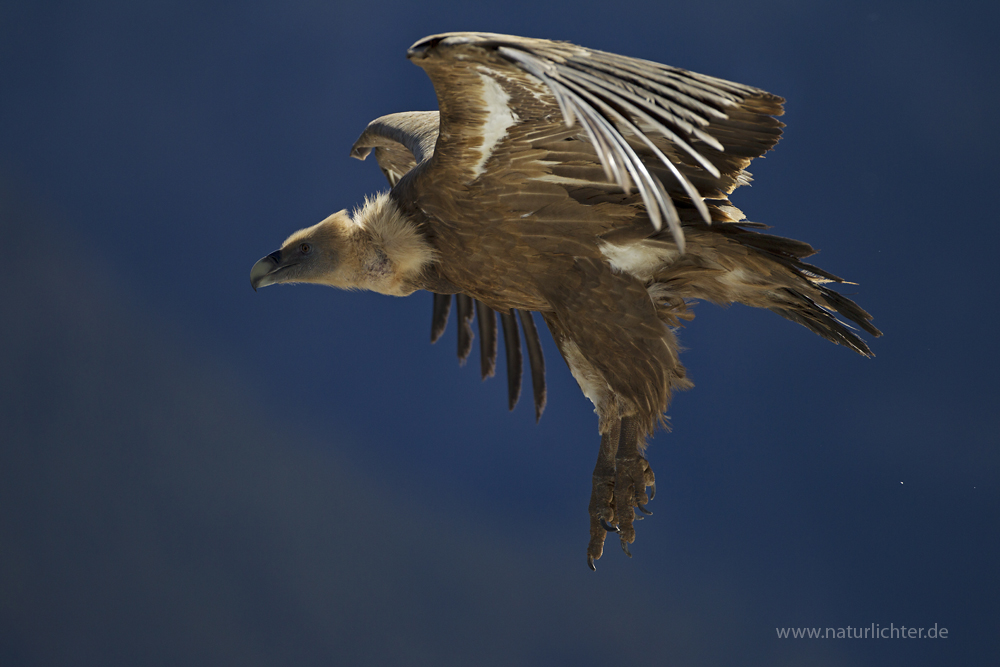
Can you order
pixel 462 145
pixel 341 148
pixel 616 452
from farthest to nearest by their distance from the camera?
pixel 341 148, pixel 616 452, pixel 462 145

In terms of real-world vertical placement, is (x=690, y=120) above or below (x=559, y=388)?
above

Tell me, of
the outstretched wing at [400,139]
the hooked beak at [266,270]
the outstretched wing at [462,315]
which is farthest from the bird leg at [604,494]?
the hooked beak at [266,270]

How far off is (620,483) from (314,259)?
4.38 ft

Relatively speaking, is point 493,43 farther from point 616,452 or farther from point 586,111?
point 616,452

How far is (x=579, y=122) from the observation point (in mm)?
2383

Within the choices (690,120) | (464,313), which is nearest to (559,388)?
(464,313)

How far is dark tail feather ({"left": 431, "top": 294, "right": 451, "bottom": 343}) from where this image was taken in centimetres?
416

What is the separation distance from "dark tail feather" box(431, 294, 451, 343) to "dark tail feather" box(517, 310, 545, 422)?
0.36 m

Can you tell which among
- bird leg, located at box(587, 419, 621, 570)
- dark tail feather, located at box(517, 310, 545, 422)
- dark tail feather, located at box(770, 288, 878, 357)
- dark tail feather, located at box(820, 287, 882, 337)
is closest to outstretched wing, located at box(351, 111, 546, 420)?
dark tail feather, located at box(517, 310, 545, 422)

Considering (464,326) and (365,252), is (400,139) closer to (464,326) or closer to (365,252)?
(365,252)

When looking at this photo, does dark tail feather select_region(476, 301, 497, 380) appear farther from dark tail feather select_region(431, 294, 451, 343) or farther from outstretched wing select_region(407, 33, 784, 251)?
outstretched wing select_region(407, 33, 784, 251)

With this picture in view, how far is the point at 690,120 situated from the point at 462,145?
0.81 meters

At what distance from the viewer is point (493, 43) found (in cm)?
201

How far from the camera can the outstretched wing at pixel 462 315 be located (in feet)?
12.0
